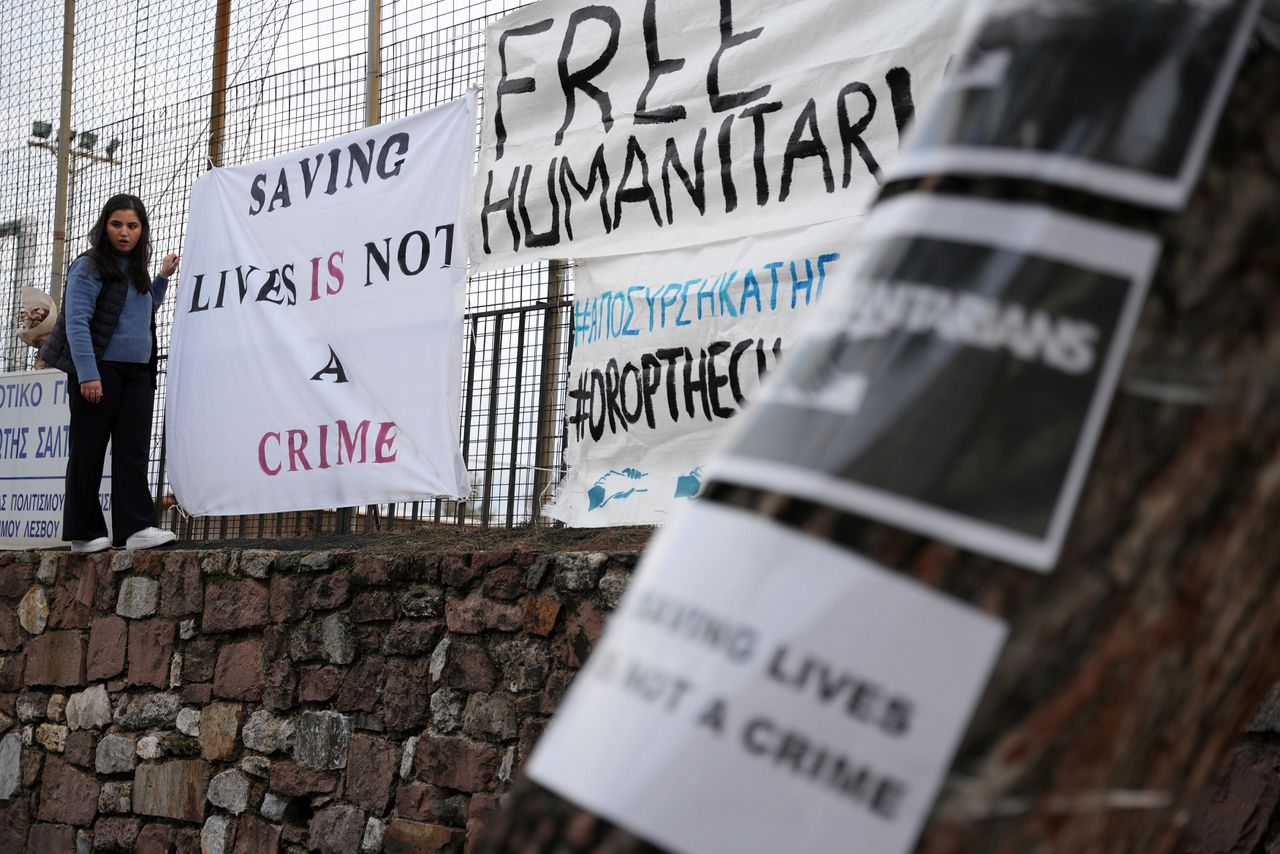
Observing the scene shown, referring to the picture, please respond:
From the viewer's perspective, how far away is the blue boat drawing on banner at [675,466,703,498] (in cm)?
444

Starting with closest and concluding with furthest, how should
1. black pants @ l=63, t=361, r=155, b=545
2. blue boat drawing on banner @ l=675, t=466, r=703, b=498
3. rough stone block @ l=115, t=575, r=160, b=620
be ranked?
1. blue boat drawing on banner @ l=675, t=466, r=703, b=498
2. rough stone block @ l=115, t=575, r=160, b=620
3. black pants @ l=63, t=361, r=155, b=545

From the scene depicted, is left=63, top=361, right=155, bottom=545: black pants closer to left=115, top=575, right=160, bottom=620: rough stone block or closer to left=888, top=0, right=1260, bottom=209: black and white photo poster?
left=115, top=575, right=160, bottom=620: rough stone block

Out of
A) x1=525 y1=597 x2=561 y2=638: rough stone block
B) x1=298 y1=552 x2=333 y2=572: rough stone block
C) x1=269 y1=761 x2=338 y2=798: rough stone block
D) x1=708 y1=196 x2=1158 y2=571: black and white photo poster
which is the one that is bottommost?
x1=269 y1=761 x2=338 y2=798: rough stone block

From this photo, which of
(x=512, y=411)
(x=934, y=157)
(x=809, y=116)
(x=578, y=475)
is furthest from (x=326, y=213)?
(x=934, y=157)

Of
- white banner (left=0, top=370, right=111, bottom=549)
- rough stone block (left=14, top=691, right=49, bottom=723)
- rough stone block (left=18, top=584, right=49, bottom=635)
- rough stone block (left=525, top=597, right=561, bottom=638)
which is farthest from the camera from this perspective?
white banner (left=0, top=370, right=111, bottom=549)

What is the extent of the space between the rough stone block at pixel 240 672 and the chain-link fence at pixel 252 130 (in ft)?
2.38

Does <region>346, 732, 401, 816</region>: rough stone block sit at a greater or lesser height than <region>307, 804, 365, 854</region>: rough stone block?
greater

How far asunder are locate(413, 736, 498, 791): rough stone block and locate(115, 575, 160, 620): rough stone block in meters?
1.86

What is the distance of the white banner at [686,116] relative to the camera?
13.5ft

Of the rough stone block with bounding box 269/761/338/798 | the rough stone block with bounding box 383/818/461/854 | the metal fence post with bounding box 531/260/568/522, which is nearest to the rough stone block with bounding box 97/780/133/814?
the rough stone block with bounding box 269/761/338/798

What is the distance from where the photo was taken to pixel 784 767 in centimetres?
81

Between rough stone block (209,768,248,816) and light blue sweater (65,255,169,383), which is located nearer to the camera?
rough stone block (209,768,248,816)

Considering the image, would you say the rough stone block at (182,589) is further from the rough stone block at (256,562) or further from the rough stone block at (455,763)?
the rough stone block at (455,763)

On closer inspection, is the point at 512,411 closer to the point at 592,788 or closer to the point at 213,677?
the point at 213,677
